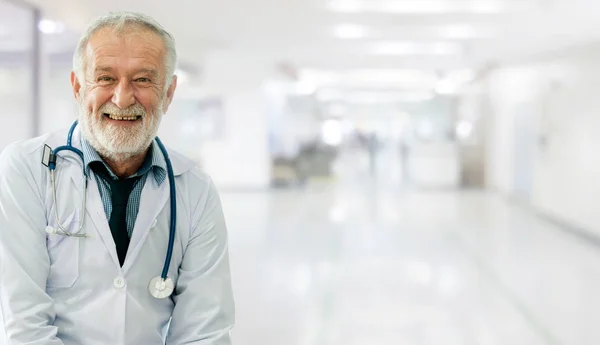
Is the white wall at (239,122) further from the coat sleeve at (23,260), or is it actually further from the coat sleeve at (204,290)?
the coat sleeve at (23,260)

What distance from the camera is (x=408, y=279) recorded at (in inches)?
262

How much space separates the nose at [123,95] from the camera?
1781mm

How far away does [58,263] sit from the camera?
1.74 metres

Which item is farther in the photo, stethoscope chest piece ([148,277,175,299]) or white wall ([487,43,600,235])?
white wall ([487,43,600,235])

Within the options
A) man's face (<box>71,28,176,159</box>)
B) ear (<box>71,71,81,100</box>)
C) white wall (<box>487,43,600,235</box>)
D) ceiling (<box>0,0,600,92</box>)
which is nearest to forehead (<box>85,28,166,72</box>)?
man's face (<box>71,28,176,159</box>)

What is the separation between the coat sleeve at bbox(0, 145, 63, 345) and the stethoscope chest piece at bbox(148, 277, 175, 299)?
25 cm

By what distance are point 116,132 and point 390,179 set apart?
19268 millimetres

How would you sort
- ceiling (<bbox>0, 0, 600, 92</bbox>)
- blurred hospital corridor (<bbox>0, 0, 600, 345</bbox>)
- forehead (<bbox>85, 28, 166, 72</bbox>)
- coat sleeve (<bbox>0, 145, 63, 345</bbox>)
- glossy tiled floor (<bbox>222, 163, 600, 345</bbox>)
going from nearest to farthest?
coat sleeve (<bbox>0, 145, 63, 345</bbox>)
forehead (<bbox>85, 28, 166, 72</bbox>)
glossy tiled floor (<bbox>222, 163, 600, 345</bbox>)
blurred hospital corridor (<bbox>0, 0, 600, 345</bbox>)
ceiling (<bbox>0, 0, 600, 92</bbox>)

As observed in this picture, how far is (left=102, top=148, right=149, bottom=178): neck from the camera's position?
74.0 inches

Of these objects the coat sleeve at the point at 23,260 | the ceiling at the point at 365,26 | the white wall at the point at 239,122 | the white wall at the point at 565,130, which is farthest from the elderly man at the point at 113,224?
the white wall at the point at 239,122

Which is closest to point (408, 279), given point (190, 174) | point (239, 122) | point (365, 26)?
point (365, 26)

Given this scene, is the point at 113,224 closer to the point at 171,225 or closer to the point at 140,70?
the point at 171,225

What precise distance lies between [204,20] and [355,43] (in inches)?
135

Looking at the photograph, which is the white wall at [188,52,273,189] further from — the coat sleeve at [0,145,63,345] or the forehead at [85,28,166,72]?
the coat sleeve at [0,145,63,345]
